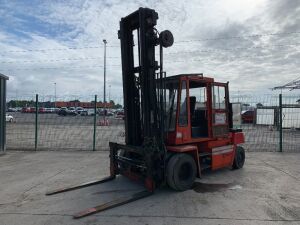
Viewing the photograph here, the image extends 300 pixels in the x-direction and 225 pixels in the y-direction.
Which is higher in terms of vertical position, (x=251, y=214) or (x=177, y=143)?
(x=177, y=143)

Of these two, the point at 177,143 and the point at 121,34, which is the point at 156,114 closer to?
the point at 177,143

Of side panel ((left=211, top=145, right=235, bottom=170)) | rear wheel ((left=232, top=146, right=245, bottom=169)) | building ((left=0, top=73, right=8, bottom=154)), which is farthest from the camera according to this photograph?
building ((left=0, top=73, right=8, bottom=154))

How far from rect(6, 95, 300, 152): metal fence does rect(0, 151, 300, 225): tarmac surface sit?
2.28 meters

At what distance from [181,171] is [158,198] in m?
0.94

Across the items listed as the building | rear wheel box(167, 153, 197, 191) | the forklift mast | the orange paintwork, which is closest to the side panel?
the orange paintwork

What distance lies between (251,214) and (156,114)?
2.78m

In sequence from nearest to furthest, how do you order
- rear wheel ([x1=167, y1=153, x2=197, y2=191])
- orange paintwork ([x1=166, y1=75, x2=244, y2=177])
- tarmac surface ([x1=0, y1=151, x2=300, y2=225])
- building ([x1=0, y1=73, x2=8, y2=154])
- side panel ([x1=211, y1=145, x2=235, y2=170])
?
tarmac surface ([x1=0, y1=151, x2=300, y2=225]), rear wheel ([x1=167, y1=153, x2=197, y2=191]), orange paintwork ([x1=166, y1=75, x2=244, y2=177]), side panel ([x1=211, y1=145, x2=235, y2=170]), building ([x1=0, y1=73, x2=8, y2=154])

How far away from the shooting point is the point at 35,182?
24.8 ft

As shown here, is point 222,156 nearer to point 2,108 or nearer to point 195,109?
point 195,109

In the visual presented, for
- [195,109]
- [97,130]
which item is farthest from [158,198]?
[97,130]

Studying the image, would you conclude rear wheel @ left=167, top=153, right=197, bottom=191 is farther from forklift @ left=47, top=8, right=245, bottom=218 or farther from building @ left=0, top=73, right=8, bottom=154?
building @ left=0, top=73, right=8, bottom=154

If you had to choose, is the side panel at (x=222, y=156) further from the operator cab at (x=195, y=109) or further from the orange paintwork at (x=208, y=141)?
the operator cab at (x=195, y=109)

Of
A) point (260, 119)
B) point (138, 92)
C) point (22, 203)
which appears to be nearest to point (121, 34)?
point (138, 92)

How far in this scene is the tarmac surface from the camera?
5090mm
